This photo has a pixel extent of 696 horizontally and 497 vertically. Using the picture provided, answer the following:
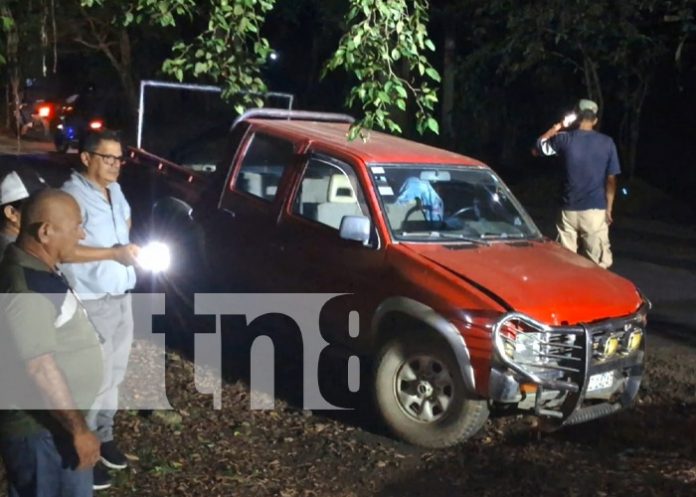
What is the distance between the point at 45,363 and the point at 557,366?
318cm

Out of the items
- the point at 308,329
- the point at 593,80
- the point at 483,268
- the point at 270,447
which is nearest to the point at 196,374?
the point at 308,329

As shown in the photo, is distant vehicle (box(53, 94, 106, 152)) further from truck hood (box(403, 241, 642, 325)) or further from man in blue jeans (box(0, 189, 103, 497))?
man in blue jeans (box(0, 189, 103, 497))

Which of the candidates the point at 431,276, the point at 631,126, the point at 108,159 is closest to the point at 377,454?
the point at 431,276

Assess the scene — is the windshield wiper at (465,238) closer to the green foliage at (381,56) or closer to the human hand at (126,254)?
the green foliage at (381,56)

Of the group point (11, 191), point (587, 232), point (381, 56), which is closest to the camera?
point (11, 191)

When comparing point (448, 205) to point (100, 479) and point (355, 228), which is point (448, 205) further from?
point (100, 479)

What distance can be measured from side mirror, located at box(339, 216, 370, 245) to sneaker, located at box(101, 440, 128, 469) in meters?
1.90

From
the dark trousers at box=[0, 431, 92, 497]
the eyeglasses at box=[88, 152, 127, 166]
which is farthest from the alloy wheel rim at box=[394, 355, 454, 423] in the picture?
the dark trousers at box=[0, 431, 92, 497]

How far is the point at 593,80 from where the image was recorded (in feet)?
54.3

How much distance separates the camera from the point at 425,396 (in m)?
6.03

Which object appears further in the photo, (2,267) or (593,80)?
(593,80)

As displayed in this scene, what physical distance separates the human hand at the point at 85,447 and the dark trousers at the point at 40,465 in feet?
0.15

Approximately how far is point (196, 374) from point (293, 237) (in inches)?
49.9

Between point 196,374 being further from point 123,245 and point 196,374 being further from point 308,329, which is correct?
point 123,245
